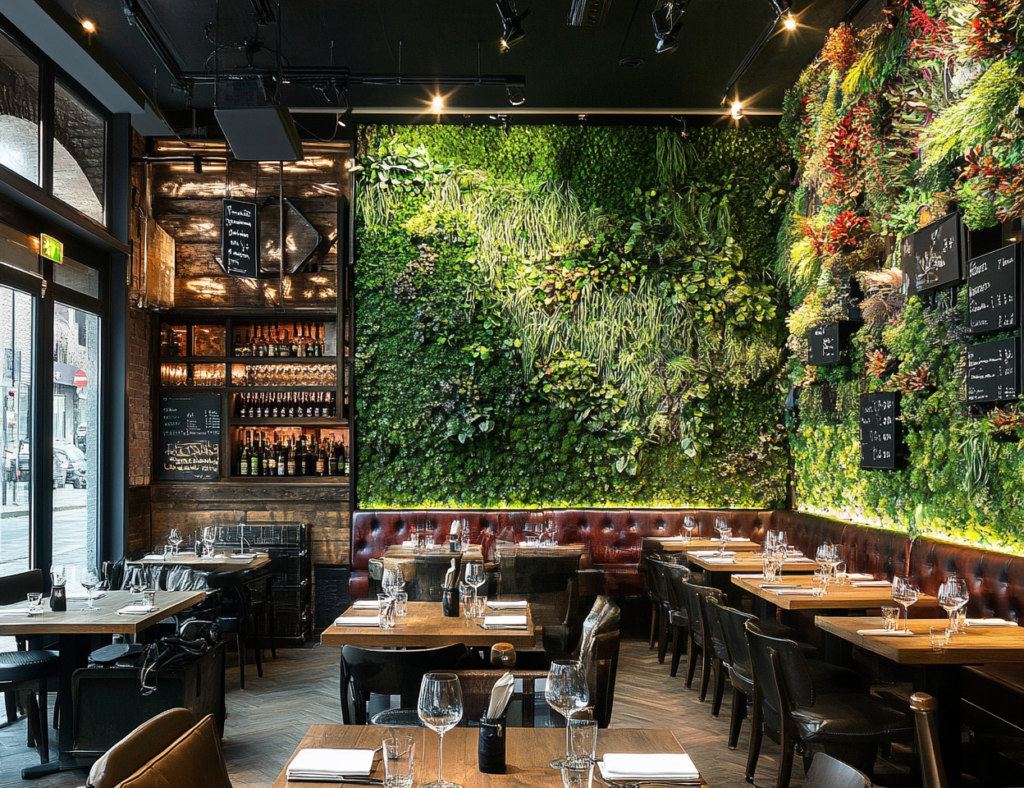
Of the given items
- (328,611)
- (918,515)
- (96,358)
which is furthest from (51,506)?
(918,515)

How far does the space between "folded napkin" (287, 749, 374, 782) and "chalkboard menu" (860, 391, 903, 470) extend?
172 inches

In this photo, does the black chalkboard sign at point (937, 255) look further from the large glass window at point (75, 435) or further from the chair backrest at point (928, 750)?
the large glass window at point (75, 435)

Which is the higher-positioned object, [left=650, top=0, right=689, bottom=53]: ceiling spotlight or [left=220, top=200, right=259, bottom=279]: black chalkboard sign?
[left=650, top=0, right=689, bottom=53]: ceiling spotlight

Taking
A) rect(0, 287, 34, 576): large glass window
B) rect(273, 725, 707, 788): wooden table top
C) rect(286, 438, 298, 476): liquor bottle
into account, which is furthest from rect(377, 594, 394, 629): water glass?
rect(286, 438, 298, 476): liquor bottle

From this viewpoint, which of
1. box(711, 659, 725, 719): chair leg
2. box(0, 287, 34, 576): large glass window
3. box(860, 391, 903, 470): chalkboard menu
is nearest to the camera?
box(711, 659, 725, 719): chair leg

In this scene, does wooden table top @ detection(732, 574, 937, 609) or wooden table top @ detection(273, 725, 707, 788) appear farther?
wooden table top @ detection(732, 574, 937, 609)

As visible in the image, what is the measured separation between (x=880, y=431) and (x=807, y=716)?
105 inches

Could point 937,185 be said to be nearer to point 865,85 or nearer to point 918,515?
point 865,85

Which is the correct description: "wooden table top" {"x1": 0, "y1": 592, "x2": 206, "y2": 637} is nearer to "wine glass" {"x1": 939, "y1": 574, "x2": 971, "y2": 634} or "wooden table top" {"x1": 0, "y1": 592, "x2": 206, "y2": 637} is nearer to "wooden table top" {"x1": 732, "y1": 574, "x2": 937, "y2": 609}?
"wooden table top" {"x1": 732, "y1": 574, "x2": 937, "y2": 609}

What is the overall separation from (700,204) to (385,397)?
335cm

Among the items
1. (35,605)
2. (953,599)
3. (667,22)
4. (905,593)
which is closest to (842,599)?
(905,593)

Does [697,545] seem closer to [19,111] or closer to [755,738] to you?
[755,738]

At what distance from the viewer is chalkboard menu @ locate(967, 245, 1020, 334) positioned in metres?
3.98

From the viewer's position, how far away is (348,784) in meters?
1.85
